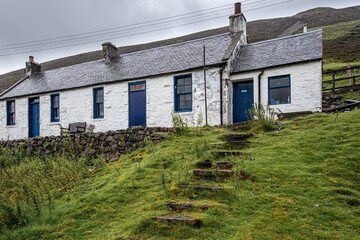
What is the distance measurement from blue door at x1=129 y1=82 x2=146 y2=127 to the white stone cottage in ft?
0.20

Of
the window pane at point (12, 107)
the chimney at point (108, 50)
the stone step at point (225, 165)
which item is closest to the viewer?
the stone step at point (225, 165)

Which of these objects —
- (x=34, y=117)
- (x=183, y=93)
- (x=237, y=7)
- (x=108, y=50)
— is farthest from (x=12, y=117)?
(x=237, y=7)

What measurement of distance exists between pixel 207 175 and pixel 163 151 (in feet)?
9.44

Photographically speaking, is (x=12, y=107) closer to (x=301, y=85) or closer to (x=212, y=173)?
(x=212, y=173)

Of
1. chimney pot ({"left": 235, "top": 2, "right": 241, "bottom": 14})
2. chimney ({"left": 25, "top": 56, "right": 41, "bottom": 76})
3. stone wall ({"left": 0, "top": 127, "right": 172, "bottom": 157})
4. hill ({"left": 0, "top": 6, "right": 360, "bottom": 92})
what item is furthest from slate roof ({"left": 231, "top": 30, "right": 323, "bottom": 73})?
hill ({"left": 0, "top": 6, "right": 360, "bottom": 92})

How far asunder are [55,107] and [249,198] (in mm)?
17800

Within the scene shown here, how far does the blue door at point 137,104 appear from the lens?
1501 centimetres

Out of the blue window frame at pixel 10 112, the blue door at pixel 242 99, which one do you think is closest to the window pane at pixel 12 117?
the blue window frame at pixel 10 112

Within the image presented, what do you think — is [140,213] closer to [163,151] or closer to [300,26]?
[163,151]

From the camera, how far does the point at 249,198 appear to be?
13.2ft

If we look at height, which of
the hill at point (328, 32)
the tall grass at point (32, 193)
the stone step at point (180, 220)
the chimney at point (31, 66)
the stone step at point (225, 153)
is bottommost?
the tall grass at point (32, 193)

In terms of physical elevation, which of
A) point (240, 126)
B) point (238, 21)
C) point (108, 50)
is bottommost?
point (240, 126)

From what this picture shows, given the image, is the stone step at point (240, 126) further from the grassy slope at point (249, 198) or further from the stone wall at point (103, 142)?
the grassy slope at point (249, 198)

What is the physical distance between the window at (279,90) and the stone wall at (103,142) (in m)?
6.03
